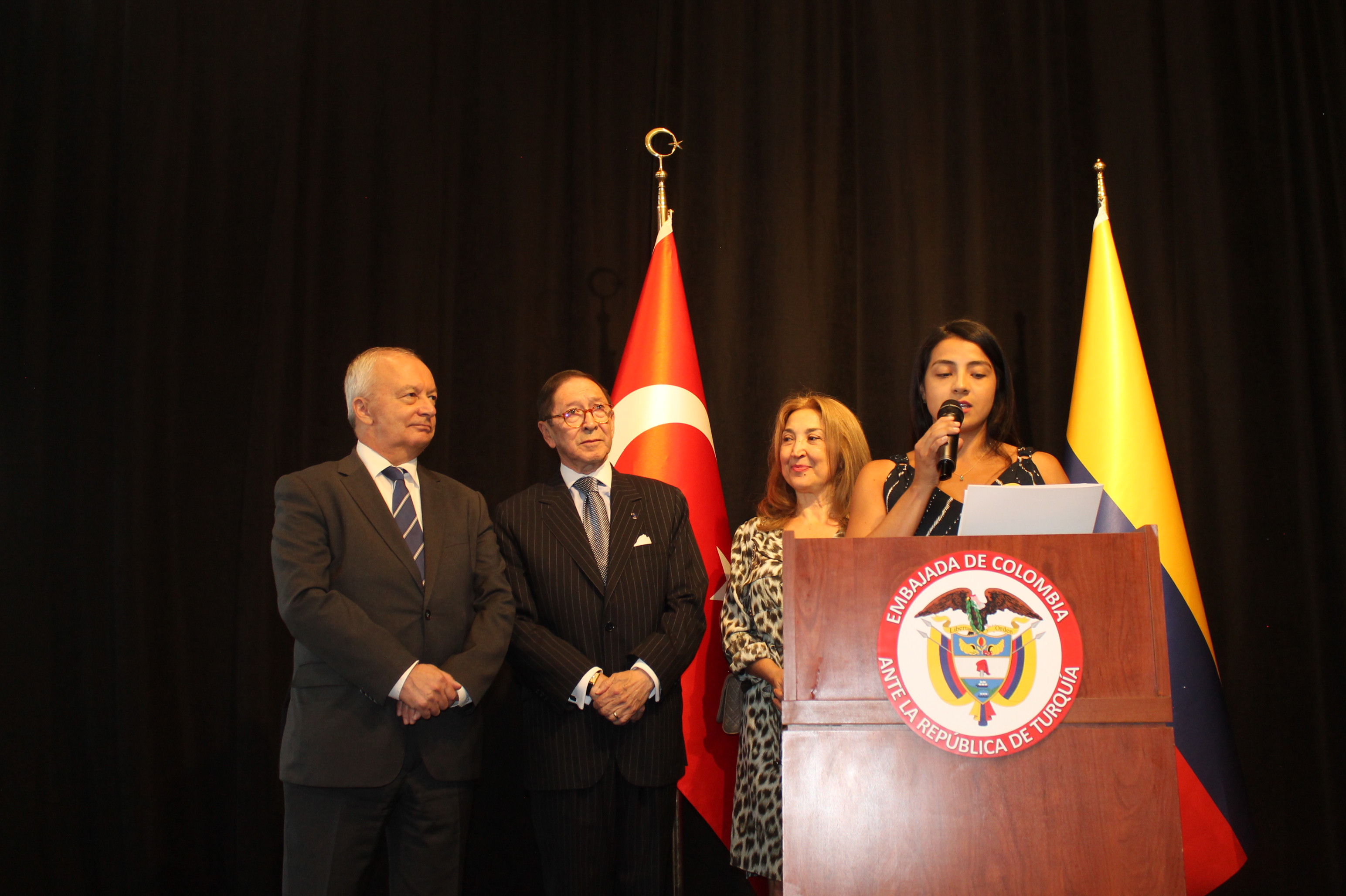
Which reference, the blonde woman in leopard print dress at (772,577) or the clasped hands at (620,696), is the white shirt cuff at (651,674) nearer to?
the clasped hands at (620,696)

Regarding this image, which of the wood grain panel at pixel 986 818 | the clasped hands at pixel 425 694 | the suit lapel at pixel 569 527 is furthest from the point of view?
the suit lapel at pixel 569 527

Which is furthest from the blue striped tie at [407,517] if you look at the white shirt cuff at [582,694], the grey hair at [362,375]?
the white shirt cuff at [582,694]

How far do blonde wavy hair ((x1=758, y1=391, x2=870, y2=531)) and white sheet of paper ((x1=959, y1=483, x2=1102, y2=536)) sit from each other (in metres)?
1.16

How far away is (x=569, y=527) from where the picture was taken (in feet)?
8.04

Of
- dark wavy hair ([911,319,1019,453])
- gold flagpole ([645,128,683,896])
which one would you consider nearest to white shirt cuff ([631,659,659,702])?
gold flagpole ([645,128,683,896])

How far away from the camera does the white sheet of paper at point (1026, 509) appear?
147 cm

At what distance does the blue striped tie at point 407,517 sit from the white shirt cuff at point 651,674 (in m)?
0.57

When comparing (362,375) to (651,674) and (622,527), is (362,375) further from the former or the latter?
(651,674)

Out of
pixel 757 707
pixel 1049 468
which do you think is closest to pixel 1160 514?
pixel 1049 468

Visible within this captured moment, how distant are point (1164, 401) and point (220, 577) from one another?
3.41 metres

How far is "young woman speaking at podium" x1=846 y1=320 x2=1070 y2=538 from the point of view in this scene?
7.00ft

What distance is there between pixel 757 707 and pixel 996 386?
1.08 m

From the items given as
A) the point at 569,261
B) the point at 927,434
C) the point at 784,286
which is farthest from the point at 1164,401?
the point at 569,261

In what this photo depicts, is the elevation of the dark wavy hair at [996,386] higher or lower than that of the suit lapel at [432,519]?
higher
